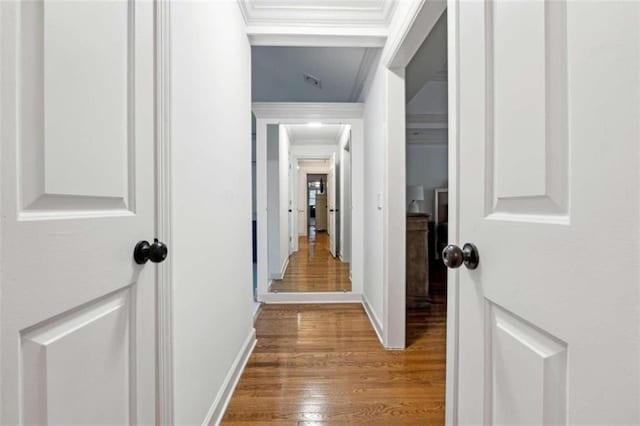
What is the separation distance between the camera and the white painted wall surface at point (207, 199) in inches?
44.8

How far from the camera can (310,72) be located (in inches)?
138

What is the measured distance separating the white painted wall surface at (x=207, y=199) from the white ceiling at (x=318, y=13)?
0.20 m

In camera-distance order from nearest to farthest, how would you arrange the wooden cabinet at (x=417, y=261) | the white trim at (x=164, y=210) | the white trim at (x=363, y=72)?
the white trim at (x=164, y=210) < the white trim at (x=363, y=72) < the wooden cabinet at (x=417, y=261)

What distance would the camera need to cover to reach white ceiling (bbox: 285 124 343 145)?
4.97 metres

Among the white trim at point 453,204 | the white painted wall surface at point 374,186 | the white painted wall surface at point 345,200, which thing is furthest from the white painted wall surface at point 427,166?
the white trim at point 453,204

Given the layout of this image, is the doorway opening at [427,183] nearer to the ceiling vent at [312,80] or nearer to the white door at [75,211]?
the ceiling vent at [312,80]

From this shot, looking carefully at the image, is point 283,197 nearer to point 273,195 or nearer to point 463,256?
point 273,195

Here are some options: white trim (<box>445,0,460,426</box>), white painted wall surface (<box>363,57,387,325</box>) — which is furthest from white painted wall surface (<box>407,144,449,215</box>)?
white trim (<box>445,0,460,426</box>)

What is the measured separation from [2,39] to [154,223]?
1.84 feet

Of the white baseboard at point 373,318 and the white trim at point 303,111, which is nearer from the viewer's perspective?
the white baseboard at point 373,318

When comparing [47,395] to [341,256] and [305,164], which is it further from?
[305,164]

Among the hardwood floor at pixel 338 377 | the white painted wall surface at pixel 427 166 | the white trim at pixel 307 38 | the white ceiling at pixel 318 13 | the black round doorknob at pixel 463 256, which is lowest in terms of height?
the hardwood floor at pixel 338 377

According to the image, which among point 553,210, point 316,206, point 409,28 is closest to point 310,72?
point 409,28

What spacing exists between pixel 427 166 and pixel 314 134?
7.98 feet
